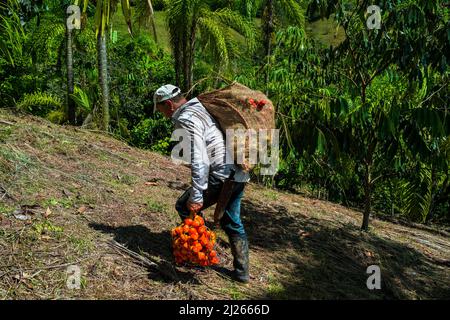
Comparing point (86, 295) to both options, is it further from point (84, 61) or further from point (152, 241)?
point (84, 61)

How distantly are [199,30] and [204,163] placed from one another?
7576 millimetres

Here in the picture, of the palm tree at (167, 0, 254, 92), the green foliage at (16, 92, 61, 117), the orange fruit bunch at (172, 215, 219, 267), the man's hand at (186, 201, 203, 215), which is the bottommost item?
the orange fruit bunch at (172, 215, 219, 267)

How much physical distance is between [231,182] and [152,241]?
1.12m

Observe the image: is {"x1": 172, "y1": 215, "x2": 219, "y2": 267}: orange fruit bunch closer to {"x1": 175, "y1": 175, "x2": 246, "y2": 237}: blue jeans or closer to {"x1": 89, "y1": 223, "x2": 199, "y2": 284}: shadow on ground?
{"x1": 175, "y1": 175, "x2": 246, "y2": 237}: blue jeans

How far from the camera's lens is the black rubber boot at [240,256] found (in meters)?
4.11

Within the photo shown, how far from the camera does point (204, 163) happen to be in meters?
3.72

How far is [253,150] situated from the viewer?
3938mm

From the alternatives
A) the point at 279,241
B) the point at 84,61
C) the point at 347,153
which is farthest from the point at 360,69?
the point at 84,61

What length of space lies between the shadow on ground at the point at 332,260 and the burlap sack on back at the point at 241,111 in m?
1.34

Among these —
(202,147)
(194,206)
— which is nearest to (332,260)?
(194,206)

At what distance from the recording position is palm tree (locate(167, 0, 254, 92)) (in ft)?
33.6

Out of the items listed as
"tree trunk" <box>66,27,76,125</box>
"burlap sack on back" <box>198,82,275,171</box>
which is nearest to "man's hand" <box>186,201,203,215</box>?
"burlap sack on back" <box>198,82,275,171</box>

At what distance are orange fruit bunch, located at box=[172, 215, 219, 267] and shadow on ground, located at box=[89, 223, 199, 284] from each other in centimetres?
41

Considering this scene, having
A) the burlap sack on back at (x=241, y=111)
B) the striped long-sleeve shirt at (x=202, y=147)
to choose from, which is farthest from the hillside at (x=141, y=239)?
the burlap sack on back at (x=241, y=111)
